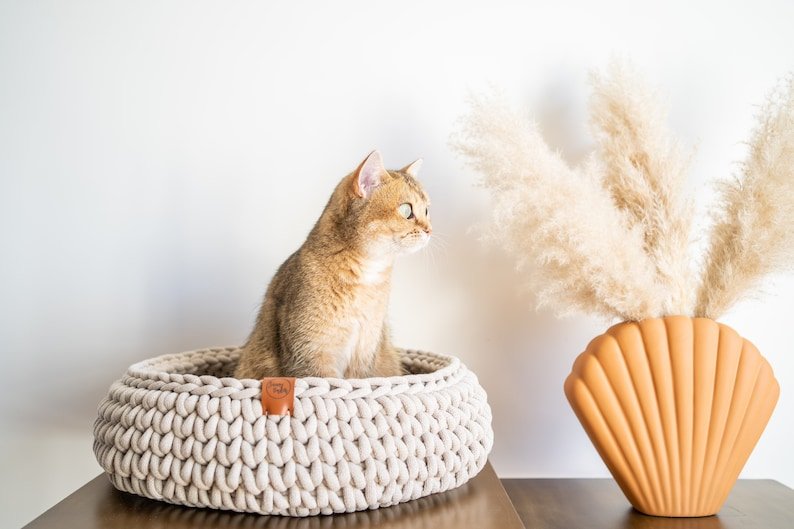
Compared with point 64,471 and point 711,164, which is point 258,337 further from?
point 711,164

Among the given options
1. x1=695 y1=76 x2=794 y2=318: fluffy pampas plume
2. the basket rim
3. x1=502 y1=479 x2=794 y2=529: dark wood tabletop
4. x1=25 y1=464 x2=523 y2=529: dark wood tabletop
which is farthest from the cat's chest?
x1=695 y1=76 x2=794 y2=318: fluffy pampas plume

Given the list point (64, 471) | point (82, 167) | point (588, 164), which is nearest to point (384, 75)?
point (588, 164)

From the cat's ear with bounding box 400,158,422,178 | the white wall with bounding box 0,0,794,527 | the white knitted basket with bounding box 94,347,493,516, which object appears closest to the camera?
the white knitted basket with bounding box 94,347,493,516

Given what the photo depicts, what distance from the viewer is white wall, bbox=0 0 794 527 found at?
3.30ft

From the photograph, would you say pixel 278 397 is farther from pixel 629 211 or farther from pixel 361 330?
pixel 629 211

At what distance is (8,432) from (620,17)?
1268 mm

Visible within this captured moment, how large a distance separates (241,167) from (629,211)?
2.08ft

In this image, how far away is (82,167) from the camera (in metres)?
1.05

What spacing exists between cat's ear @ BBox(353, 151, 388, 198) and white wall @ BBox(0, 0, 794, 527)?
27 cm

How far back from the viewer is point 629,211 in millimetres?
796

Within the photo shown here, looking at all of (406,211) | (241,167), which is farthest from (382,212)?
(241,167)

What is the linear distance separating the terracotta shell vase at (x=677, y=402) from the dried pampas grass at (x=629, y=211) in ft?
0.14

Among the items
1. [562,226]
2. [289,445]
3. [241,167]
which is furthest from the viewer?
[241,167]

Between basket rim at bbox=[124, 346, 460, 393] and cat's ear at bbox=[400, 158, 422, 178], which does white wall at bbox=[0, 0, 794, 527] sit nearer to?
cat's ear at bbox=[400, 158, 422, 178]
